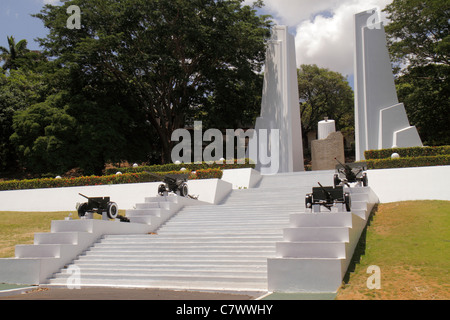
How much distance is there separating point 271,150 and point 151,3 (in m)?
10.1

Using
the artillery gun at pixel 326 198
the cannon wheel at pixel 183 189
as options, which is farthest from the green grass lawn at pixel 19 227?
the artillery gun at pixel 326 198

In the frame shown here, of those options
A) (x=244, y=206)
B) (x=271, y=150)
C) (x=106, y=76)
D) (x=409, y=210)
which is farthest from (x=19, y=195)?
(x=409, y=210)

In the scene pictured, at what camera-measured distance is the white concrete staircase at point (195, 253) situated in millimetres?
7848

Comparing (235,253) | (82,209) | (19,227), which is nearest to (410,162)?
(235,253)

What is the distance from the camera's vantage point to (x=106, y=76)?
24.5 m

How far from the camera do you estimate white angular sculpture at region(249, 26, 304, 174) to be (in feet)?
74.4

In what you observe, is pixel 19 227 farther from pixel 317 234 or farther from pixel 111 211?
pixel 317 234

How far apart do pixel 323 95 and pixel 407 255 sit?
31330 mm

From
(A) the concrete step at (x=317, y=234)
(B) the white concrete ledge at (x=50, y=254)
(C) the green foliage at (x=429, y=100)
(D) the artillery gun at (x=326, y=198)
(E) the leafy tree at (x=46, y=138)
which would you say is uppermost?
(C) the green foliage at (x=429, y=100)

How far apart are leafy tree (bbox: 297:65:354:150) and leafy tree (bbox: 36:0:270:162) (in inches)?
480

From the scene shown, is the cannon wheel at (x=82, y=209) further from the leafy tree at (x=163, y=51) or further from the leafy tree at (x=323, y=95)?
the leafy tree at (x=323, y=95)

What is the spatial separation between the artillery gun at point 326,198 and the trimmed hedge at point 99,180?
8119 mm

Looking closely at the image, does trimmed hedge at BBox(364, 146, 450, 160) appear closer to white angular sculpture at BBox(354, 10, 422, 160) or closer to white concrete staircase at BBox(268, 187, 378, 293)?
white angular sculpture at BBox(354, 10, 422, 160)

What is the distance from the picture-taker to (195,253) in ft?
29.8
